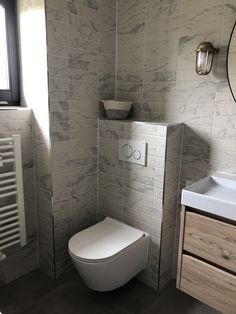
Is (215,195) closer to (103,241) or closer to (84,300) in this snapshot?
(103,241)

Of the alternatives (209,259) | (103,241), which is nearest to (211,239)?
(209,259)

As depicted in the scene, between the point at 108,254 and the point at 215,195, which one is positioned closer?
the point at 215,195

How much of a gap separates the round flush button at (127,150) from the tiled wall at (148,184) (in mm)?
61

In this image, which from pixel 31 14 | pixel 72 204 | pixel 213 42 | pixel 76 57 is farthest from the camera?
pixel 72 204

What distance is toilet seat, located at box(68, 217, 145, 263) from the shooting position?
158 cm

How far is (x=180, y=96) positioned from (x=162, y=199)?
0.68 metres

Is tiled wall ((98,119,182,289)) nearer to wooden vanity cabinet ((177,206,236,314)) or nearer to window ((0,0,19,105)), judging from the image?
wooden vanity cabinet ((177,206,236,314))

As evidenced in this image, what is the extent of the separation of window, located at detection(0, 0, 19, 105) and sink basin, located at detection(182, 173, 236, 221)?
135cm

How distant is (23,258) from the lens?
78.1 inches

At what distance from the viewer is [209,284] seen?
1.36 meters

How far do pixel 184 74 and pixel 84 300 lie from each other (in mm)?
1607

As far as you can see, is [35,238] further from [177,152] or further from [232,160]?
[232,160]

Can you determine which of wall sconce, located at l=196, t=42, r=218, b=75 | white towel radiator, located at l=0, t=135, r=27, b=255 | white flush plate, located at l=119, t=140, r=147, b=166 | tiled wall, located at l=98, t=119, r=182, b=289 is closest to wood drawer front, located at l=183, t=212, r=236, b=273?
tiled wall, located at l=98, t=119, r=182, b=289

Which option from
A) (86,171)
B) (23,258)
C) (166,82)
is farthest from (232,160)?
(23,258)
